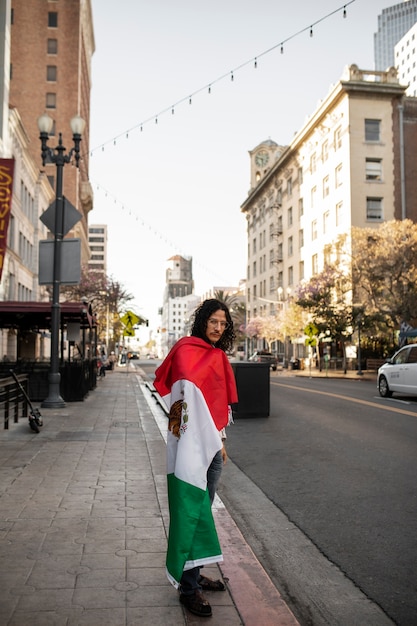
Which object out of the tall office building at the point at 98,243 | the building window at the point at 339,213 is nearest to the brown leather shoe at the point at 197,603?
the building window at the point at 339,213

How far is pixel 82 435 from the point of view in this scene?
10.0 m

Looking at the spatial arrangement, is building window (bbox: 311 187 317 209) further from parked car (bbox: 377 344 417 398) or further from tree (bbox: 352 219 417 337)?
parked car (bbox: 377 344 417 398)

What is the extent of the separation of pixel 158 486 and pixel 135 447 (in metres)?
2.57

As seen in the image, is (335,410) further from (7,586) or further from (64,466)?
A: (7,586)

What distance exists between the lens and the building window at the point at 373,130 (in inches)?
1845

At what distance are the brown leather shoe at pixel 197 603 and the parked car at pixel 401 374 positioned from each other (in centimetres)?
1417

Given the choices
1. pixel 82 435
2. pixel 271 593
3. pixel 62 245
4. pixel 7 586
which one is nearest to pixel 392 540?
pixel 271 593

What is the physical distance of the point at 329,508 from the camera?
584 centimetres

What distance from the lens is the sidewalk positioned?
10.9 feet

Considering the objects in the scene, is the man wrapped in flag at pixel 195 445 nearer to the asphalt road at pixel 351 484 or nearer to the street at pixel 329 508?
the street at pixel 329 508

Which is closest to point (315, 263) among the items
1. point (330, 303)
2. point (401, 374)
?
point (330, 303)

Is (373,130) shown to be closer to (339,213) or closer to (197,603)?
(339,213)

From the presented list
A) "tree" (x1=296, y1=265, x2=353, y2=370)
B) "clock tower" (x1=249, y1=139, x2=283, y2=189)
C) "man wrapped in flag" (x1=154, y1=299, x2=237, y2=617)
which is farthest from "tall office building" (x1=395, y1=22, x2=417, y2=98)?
"man wrapped in flag" (x1=154, y1=299, x2=237, y2=617)

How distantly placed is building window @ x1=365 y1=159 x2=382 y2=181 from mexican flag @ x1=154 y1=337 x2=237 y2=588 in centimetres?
4519
